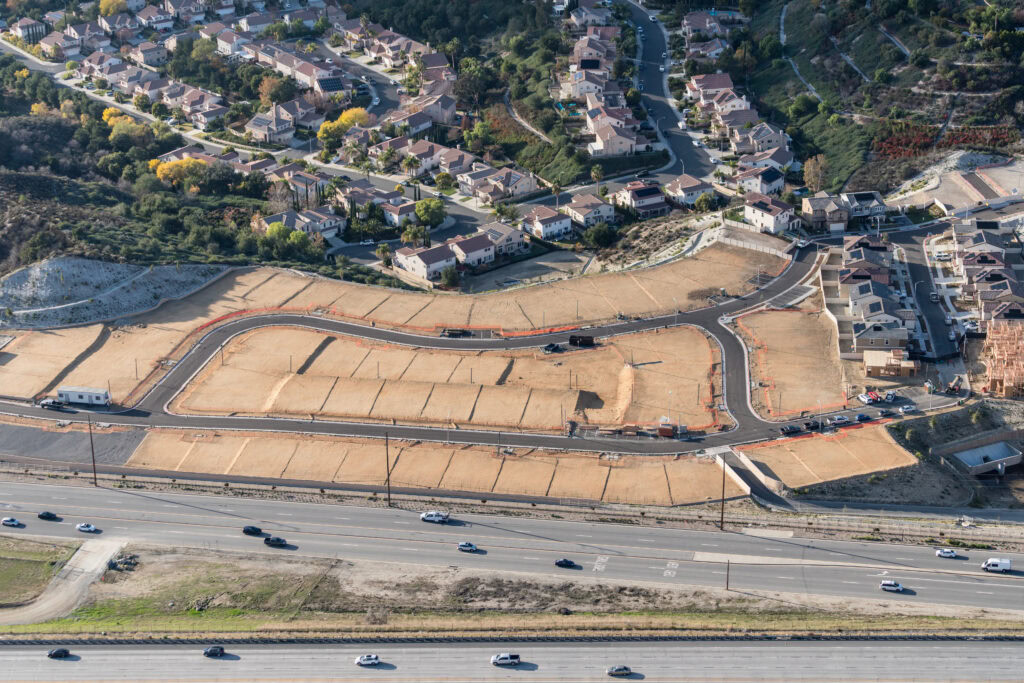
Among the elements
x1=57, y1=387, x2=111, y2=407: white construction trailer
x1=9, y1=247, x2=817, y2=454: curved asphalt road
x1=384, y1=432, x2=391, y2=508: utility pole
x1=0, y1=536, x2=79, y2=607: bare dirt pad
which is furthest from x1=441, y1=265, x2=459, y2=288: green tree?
x1=0, y1=536, x2=79, y2=607: bare dirt pad

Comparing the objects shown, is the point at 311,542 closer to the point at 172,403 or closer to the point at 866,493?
the point at 172,403

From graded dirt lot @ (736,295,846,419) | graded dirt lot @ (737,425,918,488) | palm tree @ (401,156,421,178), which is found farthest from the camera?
palm tree @ (401,156,421,178)

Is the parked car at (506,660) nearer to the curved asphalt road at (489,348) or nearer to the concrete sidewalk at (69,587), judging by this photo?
the curved asphalt road at (489,348)

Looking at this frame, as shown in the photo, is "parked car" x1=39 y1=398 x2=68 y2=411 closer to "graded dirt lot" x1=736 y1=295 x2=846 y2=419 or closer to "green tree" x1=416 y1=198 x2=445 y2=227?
"green tree" x1=416 y1=198 x2=445 y2=227

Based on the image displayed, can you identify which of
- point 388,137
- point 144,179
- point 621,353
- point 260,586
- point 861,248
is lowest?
point 260,586

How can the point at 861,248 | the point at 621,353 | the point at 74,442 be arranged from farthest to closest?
the point at 861,248
the point at 621,353
the point at 74,442

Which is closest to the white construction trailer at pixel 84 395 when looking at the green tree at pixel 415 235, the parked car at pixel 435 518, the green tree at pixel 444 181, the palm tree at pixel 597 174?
the parked car at pixel 435 518

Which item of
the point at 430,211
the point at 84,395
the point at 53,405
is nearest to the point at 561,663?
the point at 84,395

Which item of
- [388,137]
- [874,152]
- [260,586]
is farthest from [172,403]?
[874,152]
